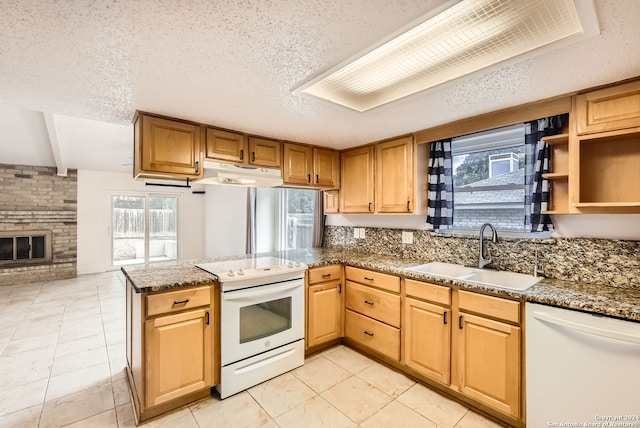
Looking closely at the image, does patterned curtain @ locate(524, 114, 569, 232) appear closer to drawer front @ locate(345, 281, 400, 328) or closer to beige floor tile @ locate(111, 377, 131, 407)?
drawer front @ locate(345, 281, 400, 328)

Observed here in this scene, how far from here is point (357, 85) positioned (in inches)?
72.4

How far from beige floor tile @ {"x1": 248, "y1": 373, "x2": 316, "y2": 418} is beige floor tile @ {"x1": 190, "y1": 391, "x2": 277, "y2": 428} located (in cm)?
5

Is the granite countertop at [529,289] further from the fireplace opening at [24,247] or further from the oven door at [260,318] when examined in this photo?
the fireplace opening at [24,247]

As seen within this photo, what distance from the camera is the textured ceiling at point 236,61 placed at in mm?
1093

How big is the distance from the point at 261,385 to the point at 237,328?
0.53 meters

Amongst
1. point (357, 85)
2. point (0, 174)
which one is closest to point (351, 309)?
point (357, 85)

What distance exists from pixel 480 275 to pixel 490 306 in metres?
0.54

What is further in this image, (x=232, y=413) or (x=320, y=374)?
(x=320, y=374)

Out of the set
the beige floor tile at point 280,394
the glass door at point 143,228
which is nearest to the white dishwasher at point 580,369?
the beige floor tile at point 280,394

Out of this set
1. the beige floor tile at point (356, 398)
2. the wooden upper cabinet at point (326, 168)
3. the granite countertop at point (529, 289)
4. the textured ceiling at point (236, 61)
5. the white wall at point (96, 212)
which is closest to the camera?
the textured ceiling at point (236, 61)

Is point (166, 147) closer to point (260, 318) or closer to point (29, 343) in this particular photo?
point (260, 318)

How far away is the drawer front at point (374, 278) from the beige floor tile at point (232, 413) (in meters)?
1.29

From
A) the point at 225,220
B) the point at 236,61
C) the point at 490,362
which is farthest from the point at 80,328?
the point at 490,362

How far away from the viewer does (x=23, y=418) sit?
189cm
